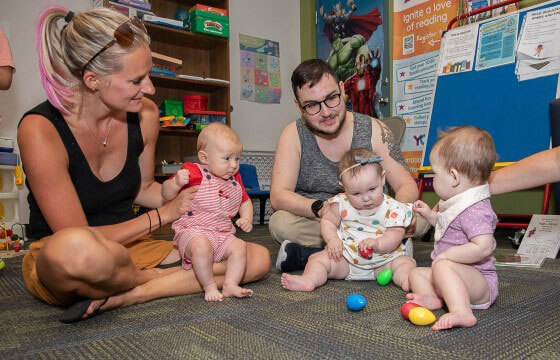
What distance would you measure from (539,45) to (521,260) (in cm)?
149

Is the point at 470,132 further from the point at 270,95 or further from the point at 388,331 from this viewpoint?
the point at 270,95

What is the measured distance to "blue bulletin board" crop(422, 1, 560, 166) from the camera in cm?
266

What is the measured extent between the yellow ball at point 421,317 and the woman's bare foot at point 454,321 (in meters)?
0.04

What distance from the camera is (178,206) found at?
1.37 m

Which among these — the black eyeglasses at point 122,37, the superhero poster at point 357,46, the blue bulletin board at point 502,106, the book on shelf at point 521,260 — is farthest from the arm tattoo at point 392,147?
the superhero poster at point 357,46

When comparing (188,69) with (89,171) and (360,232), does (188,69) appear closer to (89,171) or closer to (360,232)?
(89,171)

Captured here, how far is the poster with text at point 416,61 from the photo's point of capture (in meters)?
3.45

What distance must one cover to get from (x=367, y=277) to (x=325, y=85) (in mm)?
726

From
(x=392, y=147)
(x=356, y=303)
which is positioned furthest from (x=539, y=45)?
(x=356, y=303)

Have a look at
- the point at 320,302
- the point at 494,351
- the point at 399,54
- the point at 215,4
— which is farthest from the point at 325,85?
the point at 215,4

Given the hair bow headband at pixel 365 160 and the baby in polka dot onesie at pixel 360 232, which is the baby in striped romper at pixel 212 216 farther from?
the hair bow headband at pixel 365 160

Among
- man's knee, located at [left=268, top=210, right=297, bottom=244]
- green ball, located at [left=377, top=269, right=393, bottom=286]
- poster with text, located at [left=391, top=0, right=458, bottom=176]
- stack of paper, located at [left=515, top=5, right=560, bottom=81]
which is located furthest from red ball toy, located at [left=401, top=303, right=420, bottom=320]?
poster with text, located at [left=391, top=0, right=458, bottom=176]

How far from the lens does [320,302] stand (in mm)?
1289

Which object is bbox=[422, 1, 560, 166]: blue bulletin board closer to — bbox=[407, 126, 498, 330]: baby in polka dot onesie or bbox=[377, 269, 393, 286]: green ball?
bbox=[377, 269, 393, 286]: green ball
